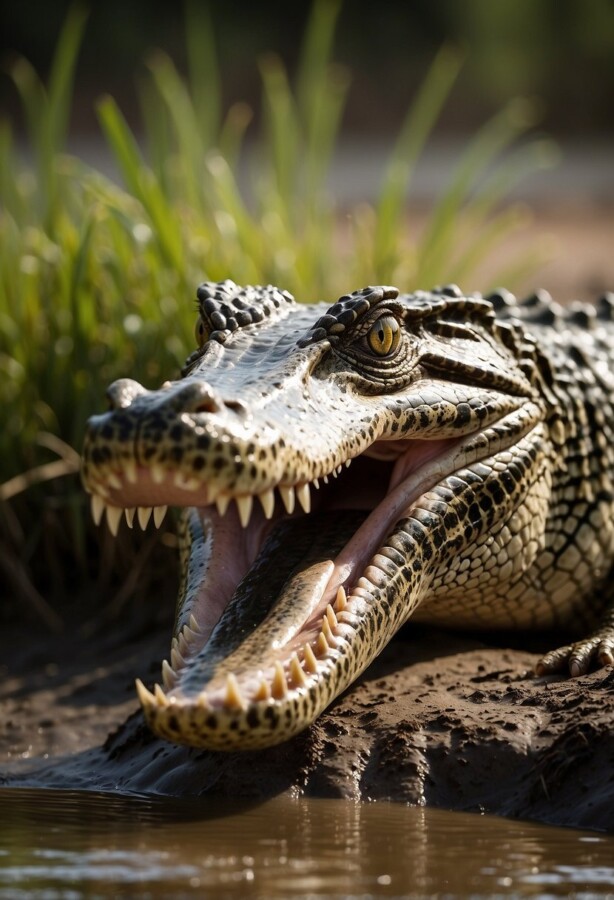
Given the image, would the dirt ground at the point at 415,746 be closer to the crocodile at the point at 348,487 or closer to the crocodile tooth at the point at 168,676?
the crocodile at the point at 348,487

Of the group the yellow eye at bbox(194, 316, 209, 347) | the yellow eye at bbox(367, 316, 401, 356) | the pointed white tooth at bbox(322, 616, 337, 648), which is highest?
the yellow eye at bbox(194, 316, 209, 347)

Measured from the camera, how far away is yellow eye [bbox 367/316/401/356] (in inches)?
157

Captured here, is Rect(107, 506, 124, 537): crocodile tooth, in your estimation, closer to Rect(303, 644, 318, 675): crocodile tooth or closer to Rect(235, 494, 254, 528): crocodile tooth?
Rect(235, 494, 254, 528): crocodile tooth

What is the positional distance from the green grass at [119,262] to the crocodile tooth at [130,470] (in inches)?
90.5

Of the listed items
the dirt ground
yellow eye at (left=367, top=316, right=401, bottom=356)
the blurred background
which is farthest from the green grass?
yellow eye at (left=367, top=316, right=401, bottom=356)

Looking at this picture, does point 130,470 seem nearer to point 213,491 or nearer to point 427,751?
point 213,491

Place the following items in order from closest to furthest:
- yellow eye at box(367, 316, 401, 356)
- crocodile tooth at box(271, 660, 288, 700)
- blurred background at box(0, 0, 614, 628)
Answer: crocodile tooth at box(271, 660, 288, 700)
yellow eye at box(367, 316, 401, 356)
blurred background at box(0, 0, 614, 628)

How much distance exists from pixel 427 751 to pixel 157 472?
3.53 ft

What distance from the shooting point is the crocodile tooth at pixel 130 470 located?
124 inches

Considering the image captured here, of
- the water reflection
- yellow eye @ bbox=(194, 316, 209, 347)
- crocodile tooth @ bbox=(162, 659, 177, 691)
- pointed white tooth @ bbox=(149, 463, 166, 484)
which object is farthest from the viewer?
yellow eye @ bbox=(194, 316, 209, 347)

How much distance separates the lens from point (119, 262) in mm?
5762

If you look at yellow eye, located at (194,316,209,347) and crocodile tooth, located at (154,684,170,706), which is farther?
yellow eye, located at (194,316,209,347)

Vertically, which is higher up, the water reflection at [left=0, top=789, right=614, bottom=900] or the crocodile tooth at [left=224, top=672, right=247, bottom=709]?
the crocodile tooth at [left=224, top=672, right=247, bottom=709]

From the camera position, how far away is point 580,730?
3.54 meters
